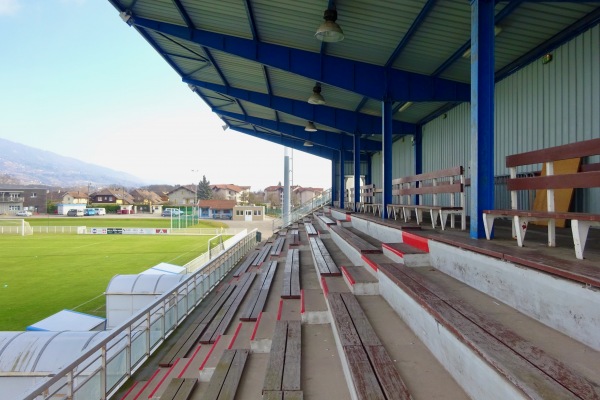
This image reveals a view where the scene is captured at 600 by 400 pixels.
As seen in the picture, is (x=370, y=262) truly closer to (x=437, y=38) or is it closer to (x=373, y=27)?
(x=373, y=27)

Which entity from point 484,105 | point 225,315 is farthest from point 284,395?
point 225,315

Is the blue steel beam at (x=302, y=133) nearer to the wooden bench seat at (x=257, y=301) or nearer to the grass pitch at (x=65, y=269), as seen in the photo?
the grass pitch at (x=65, y=269)

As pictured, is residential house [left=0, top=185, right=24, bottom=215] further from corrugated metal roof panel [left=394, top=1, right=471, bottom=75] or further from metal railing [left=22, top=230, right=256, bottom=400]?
corrugated metal roof panel [left=394, top=1, right=471, bottom=75]

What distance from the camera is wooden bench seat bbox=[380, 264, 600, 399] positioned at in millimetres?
1733

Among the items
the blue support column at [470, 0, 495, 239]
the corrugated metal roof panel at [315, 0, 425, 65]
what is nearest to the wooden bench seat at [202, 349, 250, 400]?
the blue support column at [470, 0, 495, 239]

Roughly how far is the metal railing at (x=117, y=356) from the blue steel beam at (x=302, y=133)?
12.9 meters

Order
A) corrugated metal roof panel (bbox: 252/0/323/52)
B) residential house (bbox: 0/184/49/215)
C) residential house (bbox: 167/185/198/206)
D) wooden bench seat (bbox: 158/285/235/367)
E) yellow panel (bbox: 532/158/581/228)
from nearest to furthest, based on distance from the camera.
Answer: wooden bench seat (bbox: 158/285/235/367) < yellow panel (bbox: 532/158/581/228) < corrugated metal roof panel (bbox: 252/0/323/52) < residential house (bbox: 0/184/49/215) < residential house (bbox: 167/185/198/206)

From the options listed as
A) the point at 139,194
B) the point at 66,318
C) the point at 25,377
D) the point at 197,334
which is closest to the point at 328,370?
the point at 197,334

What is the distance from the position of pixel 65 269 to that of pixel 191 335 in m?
21.8

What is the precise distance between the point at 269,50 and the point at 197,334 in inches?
Answer: 284

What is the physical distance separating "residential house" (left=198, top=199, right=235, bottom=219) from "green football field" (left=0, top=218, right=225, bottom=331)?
1669 inches

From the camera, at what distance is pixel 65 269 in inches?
955

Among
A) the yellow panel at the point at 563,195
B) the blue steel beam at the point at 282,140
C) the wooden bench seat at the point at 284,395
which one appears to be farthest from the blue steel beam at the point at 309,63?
the blue steel beam at the point at 282,140

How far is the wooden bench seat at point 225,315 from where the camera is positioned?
605 centimetres
